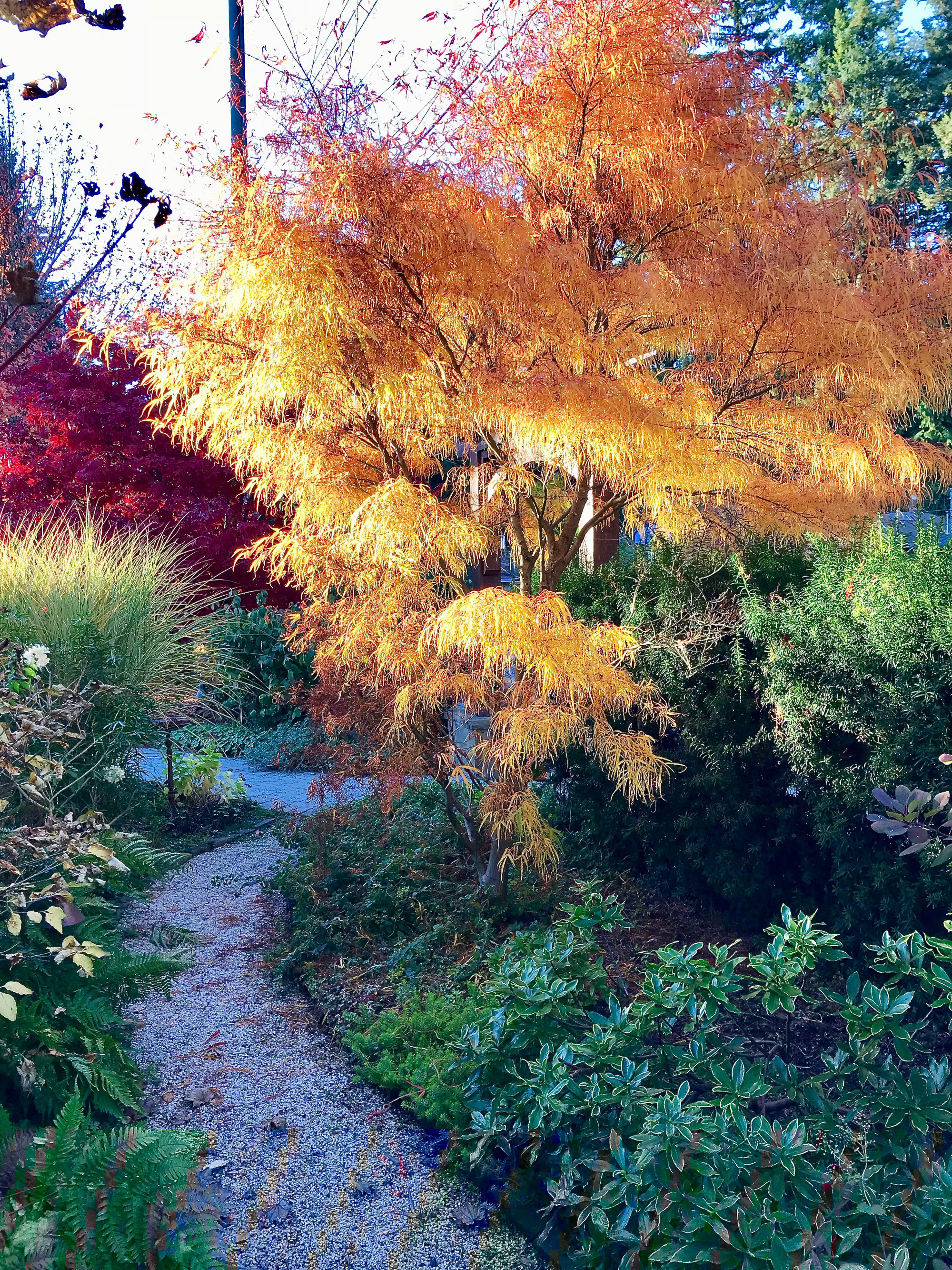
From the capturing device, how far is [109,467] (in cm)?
773

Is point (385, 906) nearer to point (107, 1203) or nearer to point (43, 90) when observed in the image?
point (107, 1203)

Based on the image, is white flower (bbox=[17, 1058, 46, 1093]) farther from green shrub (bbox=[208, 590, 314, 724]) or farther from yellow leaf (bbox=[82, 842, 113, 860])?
green shrub (bbox=[208, 590, 314, 724])

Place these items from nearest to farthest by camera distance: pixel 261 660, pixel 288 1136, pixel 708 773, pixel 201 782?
pixel 288 1136, pixel 708 773, pixel 201 782, pixel 261 660

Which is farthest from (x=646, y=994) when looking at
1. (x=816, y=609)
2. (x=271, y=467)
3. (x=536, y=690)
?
(x=271, y=467)

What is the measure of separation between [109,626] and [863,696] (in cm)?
347

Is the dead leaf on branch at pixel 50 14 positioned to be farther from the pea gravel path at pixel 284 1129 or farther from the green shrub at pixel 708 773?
the green shrub at pixel 708 773

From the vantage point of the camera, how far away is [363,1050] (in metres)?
2.98

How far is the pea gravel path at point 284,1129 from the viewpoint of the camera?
2.21m

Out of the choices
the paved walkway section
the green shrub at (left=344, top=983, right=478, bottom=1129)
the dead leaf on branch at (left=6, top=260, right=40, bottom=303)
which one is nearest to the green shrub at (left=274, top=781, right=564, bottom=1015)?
the green shrub at (left=344, top=983, right=478, bottom=1129)

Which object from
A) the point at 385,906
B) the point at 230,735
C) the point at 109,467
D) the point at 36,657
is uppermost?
Answer: the point at 109,467

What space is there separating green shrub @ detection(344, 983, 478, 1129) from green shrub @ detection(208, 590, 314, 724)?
5.01 metres

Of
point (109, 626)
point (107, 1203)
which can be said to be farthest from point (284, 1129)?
point (109, 626)

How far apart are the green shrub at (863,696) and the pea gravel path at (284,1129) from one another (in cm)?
158

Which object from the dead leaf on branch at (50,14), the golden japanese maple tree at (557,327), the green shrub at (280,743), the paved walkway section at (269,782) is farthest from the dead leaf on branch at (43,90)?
the green shrub at (280,743)
